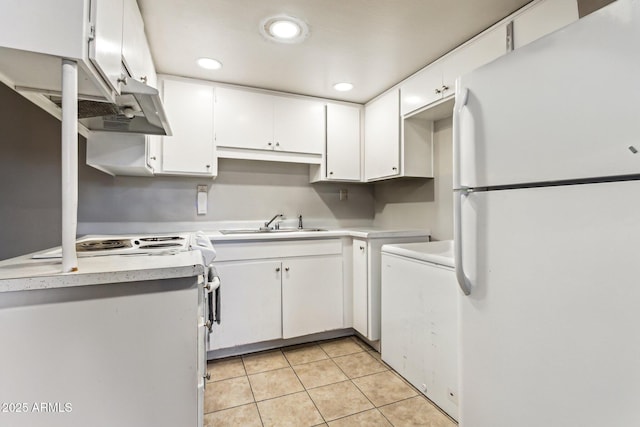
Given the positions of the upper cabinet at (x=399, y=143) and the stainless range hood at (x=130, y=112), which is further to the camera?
the upper cabinet at (x=399, y=143)

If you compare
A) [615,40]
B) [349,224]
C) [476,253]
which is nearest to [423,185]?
[349,224]

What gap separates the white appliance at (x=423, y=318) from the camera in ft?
5.20

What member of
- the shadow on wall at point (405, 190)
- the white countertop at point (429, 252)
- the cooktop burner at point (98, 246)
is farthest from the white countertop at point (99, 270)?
the shadow on wall at point (405, 190)

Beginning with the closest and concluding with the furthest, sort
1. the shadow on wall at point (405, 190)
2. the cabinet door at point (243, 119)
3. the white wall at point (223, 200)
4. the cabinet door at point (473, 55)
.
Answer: the cabinet door at point (473, 55)
the white wall at point (223, 200)
the cabinet door at point (243, 119)
the shadow on wall at point (405, 190)

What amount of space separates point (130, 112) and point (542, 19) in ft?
6.50

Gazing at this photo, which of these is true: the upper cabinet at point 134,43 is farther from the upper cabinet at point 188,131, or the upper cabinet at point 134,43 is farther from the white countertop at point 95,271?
the white countertop at point 95,271

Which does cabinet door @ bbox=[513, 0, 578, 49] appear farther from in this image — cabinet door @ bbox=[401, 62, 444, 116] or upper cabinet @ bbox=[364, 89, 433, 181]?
upper cabinet @ bbox=[364, 89, 433, 181]

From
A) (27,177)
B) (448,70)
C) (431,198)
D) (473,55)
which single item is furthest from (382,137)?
(27,177)

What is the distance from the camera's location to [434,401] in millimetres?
1714

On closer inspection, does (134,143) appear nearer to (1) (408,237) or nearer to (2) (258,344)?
(2) (258,344)

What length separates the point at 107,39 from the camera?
3.24 ft

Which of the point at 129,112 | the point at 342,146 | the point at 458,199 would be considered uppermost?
the point at 342,146

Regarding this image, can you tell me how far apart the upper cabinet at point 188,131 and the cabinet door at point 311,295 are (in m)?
1.01

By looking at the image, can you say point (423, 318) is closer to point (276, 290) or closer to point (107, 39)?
point (276, 290)
